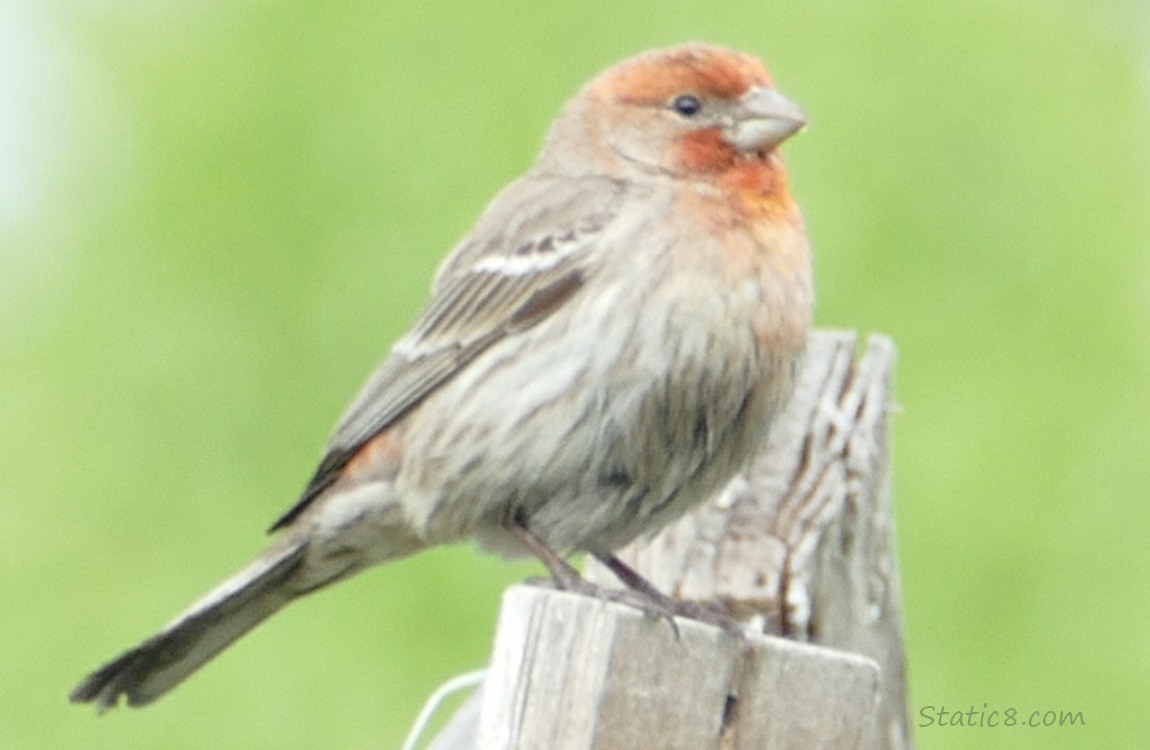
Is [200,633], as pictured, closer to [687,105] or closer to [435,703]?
[435,703]

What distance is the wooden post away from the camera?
282 cm

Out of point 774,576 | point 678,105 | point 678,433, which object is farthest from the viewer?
point 678,105

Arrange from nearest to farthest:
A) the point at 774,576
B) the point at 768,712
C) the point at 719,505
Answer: the point at 768,712, the point at 774,576, the point at 719,505

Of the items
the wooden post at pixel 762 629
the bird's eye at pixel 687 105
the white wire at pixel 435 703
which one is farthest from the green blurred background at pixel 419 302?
the white wire at pixel 435 703

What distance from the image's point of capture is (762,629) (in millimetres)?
3629

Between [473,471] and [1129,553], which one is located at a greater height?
[473,471]

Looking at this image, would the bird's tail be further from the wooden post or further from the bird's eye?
the bird's eye

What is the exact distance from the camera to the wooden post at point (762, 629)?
2818 millimetres

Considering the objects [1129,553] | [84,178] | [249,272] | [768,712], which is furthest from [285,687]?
[768,712]

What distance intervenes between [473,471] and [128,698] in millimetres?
858

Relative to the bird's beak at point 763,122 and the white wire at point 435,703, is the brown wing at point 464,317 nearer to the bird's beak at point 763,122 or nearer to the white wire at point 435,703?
the bird's beak at point 763,122

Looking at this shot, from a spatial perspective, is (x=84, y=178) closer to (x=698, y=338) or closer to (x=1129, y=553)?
(x=698, y=338)

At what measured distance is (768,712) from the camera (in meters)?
2.87

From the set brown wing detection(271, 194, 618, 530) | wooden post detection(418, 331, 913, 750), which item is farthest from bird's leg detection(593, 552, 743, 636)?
brown wing detection(271, 194, 618, 530)
